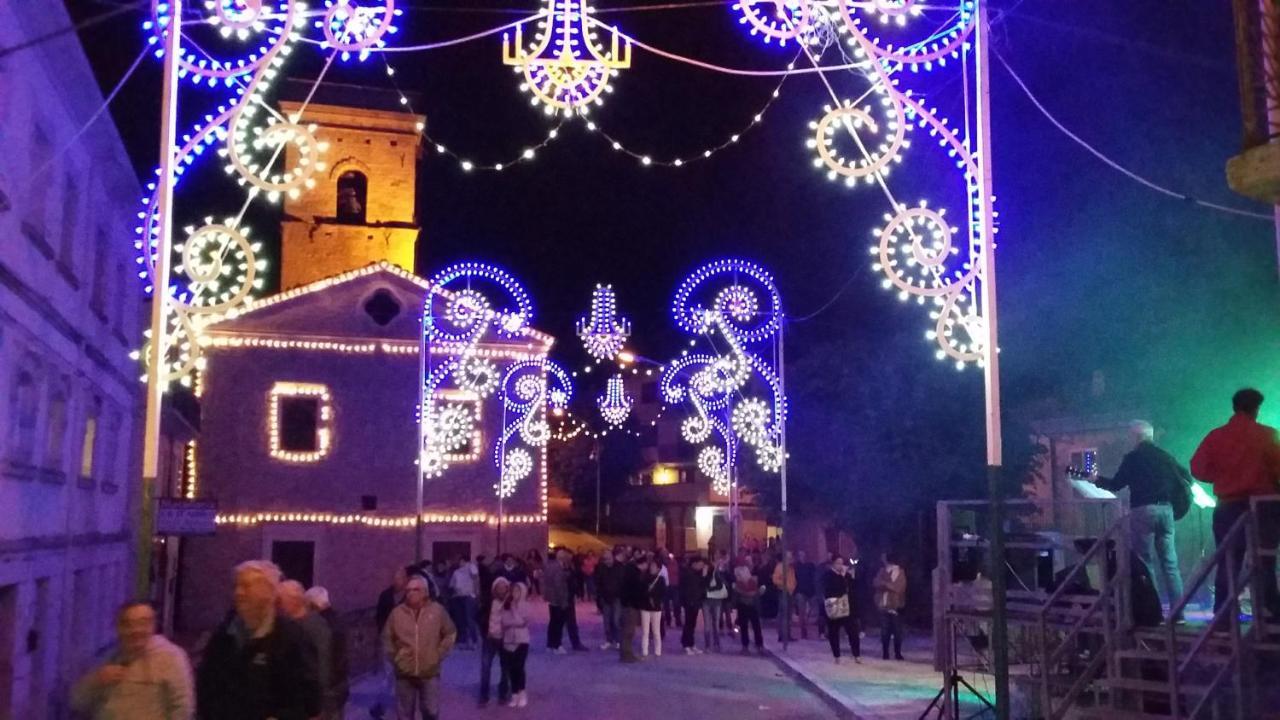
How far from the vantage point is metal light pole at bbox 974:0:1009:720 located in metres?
8.52

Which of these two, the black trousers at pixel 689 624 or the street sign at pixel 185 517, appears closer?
the street sign at pixel 185 517

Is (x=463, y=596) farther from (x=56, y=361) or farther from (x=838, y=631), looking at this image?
(x=56, y=361)

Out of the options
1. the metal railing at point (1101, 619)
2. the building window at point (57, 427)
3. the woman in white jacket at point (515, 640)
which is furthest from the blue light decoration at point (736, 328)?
the metal railing at point (1101, 619)

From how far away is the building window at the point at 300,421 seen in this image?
35906 millimetres

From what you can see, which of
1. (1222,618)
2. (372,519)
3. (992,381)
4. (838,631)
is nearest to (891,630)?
(838,631)

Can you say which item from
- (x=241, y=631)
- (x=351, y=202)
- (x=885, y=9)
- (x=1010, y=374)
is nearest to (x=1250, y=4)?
(x=885, y=9)

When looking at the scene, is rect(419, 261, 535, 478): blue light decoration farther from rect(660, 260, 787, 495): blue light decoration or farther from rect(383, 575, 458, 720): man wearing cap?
rect(383, 575, 458, 720): man wearing cap

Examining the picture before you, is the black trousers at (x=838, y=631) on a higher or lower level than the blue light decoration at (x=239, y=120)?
lower

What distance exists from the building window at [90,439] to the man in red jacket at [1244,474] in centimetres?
1507

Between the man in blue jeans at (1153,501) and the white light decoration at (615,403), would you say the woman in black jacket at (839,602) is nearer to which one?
the man in blue jeans at (1153,501)

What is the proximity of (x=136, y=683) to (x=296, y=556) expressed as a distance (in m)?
31.0

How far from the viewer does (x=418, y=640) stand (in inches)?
422

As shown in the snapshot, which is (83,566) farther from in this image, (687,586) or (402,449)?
(402,449)

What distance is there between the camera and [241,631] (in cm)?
595
